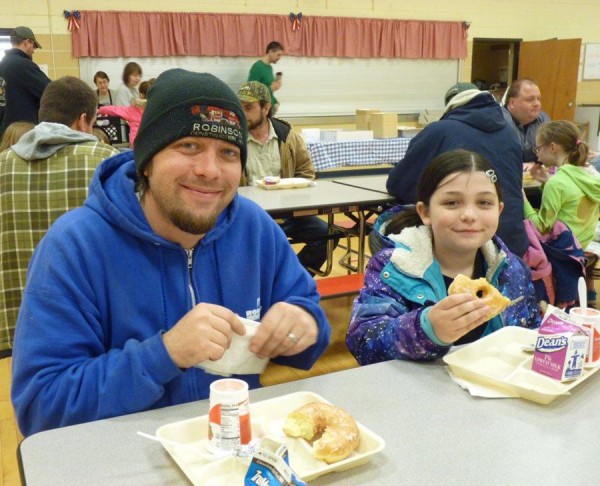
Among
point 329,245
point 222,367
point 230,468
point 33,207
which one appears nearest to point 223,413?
point 230,468

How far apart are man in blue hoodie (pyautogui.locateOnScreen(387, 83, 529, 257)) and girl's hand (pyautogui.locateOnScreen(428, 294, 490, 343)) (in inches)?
70.8

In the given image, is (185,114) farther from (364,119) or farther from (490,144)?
(364,119)

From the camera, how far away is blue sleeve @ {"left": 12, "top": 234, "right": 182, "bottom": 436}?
119 centimetres

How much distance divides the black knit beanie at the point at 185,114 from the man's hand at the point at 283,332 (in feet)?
1.29

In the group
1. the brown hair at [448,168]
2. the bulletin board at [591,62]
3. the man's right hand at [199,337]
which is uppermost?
the bulletin board at [591,62]

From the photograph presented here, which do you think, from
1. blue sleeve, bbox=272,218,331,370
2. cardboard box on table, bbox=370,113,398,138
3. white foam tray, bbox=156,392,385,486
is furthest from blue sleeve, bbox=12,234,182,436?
cardboard box on table, bbox=370,113,398,138

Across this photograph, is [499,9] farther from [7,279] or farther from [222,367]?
[222,367]

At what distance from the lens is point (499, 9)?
32.8 feet

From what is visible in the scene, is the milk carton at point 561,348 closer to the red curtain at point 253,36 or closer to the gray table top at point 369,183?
the gray table top at point 369,183

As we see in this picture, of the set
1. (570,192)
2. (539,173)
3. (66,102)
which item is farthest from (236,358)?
(539,173)

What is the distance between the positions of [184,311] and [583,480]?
85cm

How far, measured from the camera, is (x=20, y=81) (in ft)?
18.4

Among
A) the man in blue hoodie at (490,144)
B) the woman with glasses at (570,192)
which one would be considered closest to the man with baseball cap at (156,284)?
the man in blue hoodie at (490,144)

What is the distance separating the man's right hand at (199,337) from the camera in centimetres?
117
